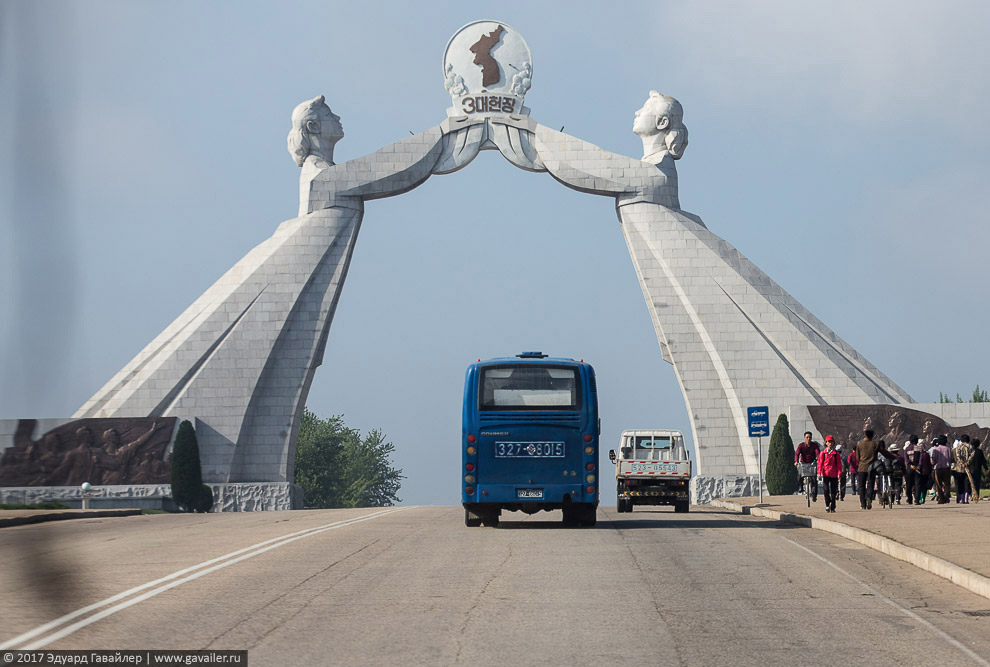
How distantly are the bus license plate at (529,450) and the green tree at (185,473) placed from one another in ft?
83.6

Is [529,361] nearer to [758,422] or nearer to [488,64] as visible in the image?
[758,422]

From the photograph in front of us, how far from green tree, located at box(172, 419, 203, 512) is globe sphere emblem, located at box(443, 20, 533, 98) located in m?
19.0

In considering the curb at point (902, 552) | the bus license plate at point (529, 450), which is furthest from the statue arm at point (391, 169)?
the bus license plate at point (529, 450)

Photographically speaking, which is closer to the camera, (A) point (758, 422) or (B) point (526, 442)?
(B) point (526, 442)

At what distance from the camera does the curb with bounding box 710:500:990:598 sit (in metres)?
12.0

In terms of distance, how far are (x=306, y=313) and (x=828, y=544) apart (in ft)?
112

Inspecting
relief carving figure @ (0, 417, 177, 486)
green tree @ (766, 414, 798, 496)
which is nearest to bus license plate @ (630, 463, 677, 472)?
green tree @ (766, 414, 798, 496)

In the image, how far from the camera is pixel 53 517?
27.9 m

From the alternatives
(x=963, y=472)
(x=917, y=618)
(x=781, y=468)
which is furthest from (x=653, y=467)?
(x=917, y=618)

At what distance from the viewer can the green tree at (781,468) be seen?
43.9m

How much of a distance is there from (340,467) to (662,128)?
172ft

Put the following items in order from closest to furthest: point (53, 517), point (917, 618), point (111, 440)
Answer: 1. point (917, 618)
2. point (53, 517)
3. point (111, 440)

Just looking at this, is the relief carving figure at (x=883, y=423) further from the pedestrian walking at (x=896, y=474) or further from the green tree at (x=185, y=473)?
the green tree at (x=185, y=473)

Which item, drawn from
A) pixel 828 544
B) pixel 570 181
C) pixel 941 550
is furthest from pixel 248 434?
pixel 941 550
